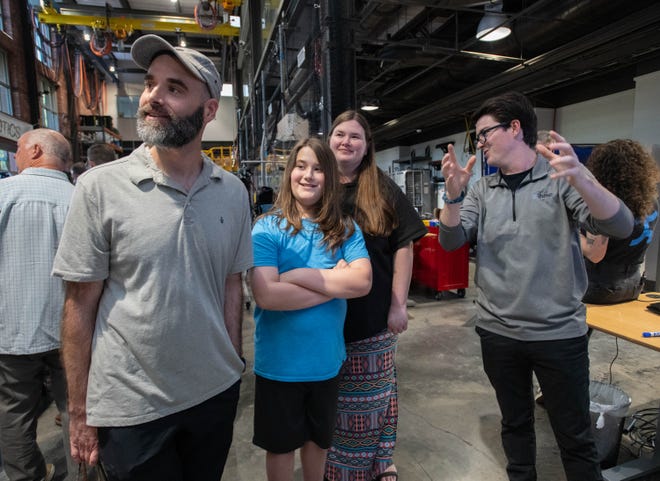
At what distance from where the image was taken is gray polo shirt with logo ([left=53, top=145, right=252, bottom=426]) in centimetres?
99

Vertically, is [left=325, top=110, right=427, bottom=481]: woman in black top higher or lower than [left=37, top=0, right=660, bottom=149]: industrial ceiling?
lower

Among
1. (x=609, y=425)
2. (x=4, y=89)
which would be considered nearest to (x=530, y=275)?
(x=609, y=425)

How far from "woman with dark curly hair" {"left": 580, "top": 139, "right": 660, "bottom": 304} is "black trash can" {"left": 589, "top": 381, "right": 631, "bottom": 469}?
553 millimetres

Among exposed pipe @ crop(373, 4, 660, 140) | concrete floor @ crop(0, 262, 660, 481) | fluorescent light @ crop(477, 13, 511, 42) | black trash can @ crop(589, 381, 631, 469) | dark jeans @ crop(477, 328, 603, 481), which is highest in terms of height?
fluorescent light @ crop(477, 13, 511, 42)

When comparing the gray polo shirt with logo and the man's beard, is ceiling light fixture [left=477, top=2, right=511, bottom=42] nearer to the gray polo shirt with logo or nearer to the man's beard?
the man's beard

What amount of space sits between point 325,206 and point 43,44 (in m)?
14.9

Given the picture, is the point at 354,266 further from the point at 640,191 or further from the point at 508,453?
the point at 640,191

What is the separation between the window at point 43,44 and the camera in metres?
11.4

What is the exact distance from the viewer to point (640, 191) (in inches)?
78.1

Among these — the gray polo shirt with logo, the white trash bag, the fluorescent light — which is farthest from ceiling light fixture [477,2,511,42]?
the gray polo shirt with logo

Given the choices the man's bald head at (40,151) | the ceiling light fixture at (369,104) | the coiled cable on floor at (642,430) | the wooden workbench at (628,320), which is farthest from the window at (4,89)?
the coiled cable on floor at (642,430)

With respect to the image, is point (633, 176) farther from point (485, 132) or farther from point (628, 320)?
point (485, 132)

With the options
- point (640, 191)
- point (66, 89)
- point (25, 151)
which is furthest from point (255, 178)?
point (66, 89)

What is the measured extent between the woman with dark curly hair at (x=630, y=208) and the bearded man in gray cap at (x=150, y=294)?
5.76ft
